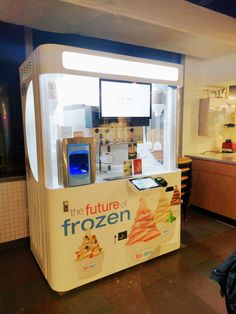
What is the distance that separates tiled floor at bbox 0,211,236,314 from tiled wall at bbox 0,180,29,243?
0.20m

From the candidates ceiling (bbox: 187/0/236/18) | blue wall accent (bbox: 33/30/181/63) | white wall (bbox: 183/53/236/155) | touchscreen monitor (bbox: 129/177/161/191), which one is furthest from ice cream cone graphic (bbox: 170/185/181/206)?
ceiling (bbox: 187/0/236/18)

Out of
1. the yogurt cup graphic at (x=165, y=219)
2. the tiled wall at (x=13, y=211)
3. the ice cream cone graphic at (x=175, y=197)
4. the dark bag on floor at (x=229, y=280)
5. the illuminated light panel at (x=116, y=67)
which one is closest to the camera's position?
the dark bag on floor at (x=229, y=280)

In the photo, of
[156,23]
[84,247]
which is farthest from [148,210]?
[156,23]

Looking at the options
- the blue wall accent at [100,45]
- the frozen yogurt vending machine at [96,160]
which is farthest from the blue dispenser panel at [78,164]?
the blue wall accent at [100,45]

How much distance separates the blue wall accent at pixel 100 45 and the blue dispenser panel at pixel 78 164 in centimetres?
159

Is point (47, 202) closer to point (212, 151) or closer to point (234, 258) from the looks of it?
point (234, 258)

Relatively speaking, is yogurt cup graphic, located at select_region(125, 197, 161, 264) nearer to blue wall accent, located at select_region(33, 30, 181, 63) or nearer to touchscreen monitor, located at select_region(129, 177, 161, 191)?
touchscreen monitor, located at select_region(129, 177, 161, 191)

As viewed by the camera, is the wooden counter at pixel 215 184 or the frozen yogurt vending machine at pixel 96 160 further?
the wooden counter at pixel 215 184

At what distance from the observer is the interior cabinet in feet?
10.7

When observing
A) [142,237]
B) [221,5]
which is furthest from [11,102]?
[221,5]

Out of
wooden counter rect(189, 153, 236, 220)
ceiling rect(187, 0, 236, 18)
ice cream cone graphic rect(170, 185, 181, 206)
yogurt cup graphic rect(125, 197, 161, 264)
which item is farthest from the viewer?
wooden counter rect(189, 153, 236, 220)

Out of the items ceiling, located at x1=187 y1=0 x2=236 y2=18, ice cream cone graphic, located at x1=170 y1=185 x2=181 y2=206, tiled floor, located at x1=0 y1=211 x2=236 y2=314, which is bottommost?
tiled floor, located at x1=0 y1=211 x2=236 y2=314

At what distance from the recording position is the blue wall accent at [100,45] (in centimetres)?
274

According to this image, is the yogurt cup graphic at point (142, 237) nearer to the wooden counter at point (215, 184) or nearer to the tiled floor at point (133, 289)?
the tiled floor at point (133, 289)
